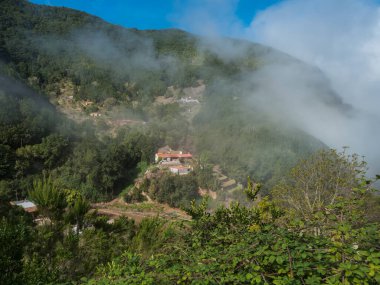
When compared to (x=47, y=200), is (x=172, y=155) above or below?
below

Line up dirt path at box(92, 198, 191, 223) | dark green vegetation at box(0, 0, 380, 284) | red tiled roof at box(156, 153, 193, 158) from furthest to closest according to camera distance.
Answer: red tiled roof at box(156, 153, 193, 158) → dirt path at box(92, 198, 191, 223) → dark green vegetation at box(0, 0, 380, 284)

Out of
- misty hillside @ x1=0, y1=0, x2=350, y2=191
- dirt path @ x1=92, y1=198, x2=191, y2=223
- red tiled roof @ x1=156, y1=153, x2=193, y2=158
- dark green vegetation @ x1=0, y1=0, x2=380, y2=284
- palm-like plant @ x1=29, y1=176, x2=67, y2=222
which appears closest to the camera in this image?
dark green vegetation @ x1=0, y1=0, x2=380, y2=284

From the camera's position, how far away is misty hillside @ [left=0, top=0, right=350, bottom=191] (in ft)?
146

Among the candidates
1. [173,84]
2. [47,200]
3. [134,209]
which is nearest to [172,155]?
[134,209]

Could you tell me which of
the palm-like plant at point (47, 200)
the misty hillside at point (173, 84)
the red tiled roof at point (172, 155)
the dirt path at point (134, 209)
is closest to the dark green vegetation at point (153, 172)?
the palm-like plant at point (47, 200)

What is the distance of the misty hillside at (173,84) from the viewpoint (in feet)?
146

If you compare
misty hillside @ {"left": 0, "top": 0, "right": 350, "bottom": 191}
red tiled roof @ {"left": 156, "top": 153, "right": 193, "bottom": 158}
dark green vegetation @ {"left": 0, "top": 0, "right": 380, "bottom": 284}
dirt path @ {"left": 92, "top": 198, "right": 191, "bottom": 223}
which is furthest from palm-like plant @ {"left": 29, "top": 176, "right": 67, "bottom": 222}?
red tiled roof @ {"left": 156, "top": 153, "right": 193, "bottom": 158}

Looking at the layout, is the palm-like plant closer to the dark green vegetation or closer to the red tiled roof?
the dark green vegetation

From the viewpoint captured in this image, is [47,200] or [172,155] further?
[172,155]

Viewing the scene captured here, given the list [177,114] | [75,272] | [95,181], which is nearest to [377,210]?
[75,272]

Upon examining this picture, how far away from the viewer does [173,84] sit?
77.0 m

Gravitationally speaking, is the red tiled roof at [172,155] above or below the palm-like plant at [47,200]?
below

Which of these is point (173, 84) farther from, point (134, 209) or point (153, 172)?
point (134, 209)

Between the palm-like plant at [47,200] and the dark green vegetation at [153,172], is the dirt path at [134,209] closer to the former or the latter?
the dark green vegetation at [153,172]
